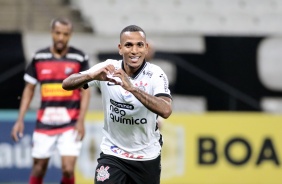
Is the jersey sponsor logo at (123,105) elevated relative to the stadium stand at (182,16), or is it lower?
lower

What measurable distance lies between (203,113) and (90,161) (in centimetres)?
195

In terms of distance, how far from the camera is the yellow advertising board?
1194 cm

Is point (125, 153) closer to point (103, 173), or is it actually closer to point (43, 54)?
point (103, 173)

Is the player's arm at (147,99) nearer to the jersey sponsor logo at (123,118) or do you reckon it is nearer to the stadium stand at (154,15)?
the jersey sponsor logo at (123,118)

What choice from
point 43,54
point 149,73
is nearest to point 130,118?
point 149,73

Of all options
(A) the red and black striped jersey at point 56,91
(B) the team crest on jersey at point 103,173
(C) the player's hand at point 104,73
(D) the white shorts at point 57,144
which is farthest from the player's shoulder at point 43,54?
(C) the player's hand at point 104,73

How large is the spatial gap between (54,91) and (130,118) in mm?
2885

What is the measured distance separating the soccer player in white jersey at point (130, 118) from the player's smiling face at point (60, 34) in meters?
2.47

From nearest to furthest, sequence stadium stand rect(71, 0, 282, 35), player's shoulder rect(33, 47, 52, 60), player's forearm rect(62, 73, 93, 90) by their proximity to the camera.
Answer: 1. player's forearm rect(62, 73, 93, 90)
2. player's shoulder rect(33, 47, 52, 60)
3. stadium stand rect(71, 0, 282, 35)

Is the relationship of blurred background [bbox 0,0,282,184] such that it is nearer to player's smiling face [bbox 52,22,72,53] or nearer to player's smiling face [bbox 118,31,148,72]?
player's smiling face [bbox 52,22,72,53]

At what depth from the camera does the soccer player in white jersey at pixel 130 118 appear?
6055 mm

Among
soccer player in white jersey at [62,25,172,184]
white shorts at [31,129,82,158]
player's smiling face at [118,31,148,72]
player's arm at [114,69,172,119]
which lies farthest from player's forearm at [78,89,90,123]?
player's arm at [114,69,172,119]

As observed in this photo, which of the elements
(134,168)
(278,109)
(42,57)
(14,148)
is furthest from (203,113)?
(134,168)

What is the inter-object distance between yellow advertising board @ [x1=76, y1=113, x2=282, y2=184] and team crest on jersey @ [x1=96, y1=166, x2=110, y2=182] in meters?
5.48
